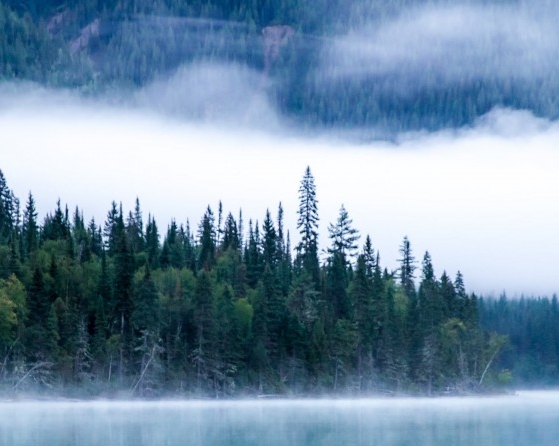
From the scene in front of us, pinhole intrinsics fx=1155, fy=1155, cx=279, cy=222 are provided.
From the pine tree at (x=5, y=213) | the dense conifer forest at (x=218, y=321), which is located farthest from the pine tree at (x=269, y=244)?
the pine tree at (x=5, y=213)

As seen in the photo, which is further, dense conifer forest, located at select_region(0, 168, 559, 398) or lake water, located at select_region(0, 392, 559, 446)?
dense conifer forest, located at select_region(0, 168, 559, 398)

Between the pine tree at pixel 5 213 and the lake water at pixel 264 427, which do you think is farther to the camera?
the pine tree at pixel 5 213

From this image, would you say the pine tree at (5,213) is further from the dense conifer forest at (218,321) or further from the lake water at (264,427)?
the lake water at (264,427)

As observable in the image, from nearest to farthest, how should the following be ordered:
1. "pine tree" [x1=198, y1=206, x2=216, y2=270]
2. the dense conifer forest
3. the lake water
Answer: the lake water, the dense conifer forest, "pine tree" [x1=198, y1=206, x2=216, y2=270]

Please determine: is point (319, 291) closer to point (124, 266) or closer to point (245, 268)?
point (245, 268)

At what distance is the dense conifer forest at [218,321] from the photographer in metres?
120

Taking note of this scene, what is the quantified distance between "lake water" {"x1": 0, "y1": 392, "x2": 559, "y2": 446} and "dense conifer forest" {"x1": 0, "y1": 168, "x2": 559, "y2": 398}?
16.3m

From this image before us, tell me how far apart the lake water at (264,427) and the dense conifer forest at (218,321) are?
16.3 metres

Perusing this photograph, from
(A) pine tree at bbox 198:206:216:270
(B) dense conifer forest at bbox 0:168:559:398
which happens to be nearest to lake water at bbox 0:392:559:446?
(B) dense conifer forest at bbox 0:168:559:398

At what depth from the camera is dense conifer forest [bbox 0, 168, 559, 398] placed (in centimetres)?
11994

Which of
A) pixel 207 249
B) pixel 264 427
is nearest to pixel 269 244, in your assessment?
pixel 207 249

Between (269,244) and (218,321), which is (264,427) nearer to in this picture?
(218,321)

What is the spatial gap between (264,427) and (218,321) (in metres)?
56.0

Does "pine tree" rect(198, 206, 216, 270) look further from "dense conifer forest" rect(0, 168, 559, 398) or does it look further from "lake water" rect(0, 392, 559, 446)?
"lake water" rect(0, 392, 559, 446)
